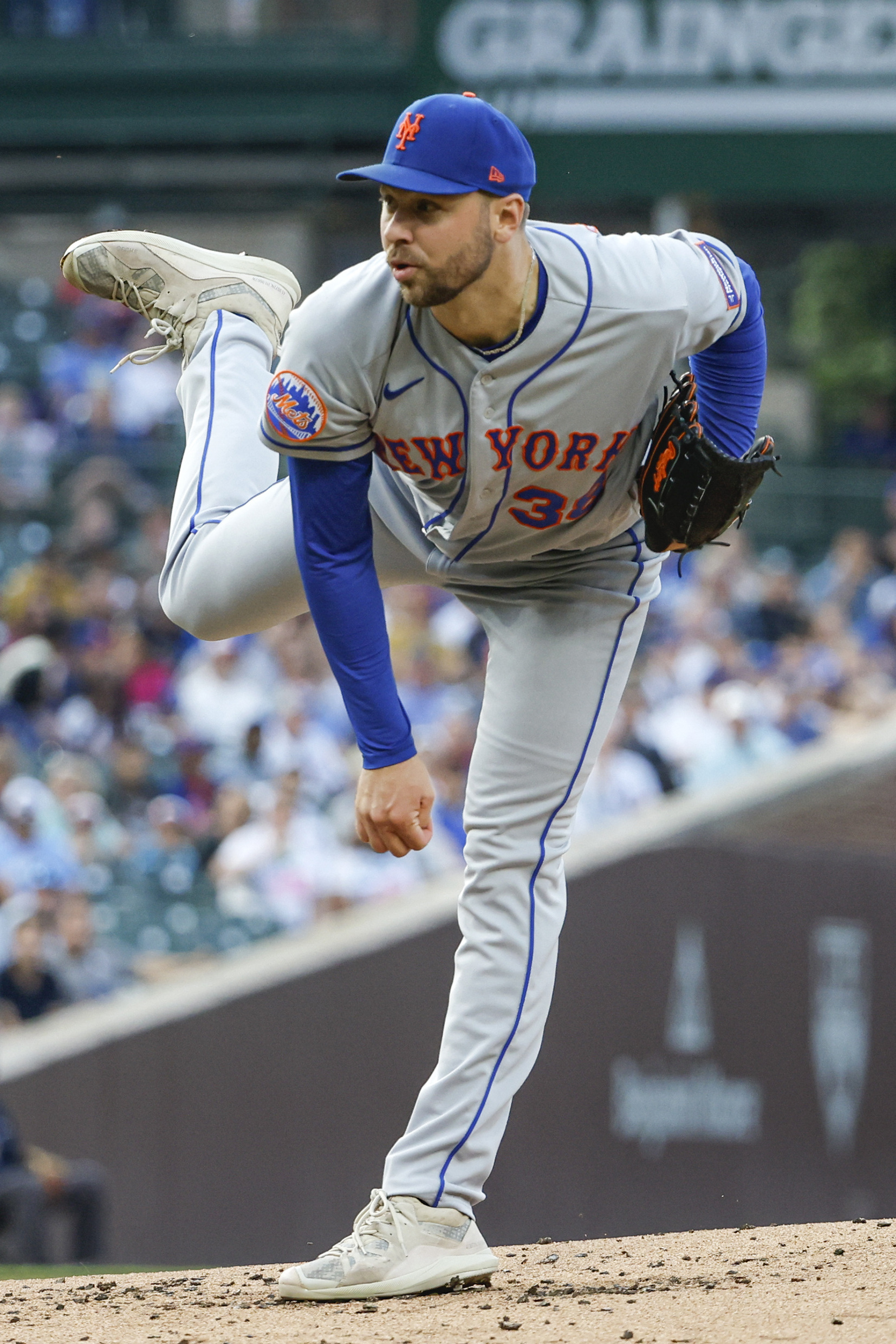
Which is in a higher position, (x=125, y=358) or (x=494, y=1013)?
(x=125, y=358)

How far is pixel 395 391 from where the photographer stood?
277cm

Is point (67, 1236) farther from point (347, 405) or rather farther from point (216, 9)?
point (216, 9)

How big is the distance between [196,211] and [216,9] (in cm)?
144

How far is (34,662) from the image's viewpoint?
8984 mm

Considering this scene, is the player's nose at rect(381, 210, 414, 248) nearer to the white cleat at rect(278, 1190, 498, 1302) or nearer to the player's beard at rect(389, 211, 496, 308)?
the player's beard at rect(389, 211, 496, 308)

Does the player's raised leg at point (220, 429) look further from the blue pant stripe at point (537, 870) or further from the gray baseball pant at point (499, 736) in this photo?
the blue pant stripe at point (537, 870)

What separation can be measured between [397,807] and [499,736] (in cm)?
36

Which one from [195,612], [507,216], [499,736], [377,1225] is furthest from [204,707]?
[507,216]

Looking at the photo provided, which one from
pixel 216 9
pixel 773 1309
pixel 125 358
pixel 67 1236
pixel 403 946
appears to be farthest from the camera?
pixel 216 9

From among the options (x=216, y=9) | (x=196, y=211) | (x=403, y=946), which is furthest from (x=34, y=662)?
(x=216, y=9)

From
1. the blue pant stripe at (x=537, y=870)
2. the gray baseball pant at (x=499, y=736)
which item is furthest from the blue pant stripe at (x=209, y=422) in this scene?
the blue pant stripe at (x=537, y=870)

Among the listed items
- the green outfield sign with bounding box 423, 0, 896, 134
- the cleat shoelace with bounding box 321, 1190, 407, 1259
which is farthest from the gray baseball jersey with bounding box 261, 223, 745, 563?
the green outfield sign with bounding box 423, 0, 896, 134

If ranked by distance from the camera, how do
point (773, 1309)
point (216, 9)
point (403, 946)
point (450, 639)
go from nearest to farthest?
point (773, 1309), point (403, 946), point (450, 639), point (216, 9)

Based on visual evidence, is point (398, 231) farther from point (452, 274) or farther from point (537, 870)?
point (537, 870)
